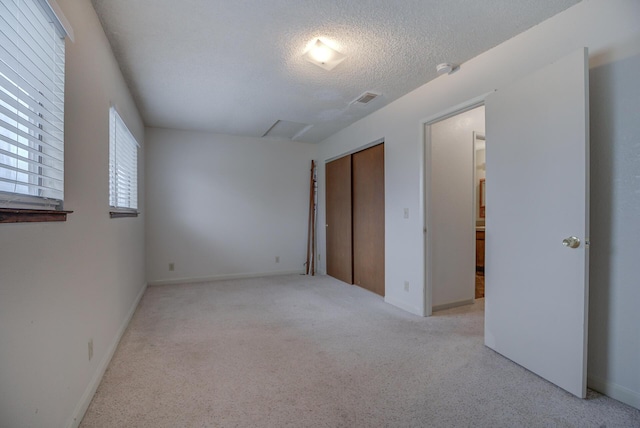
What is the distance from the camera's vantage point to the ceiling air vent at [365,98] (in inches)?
123

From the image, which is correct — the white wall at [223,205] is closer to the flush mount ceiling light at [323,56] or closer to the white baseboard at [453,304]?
the white baseboard at [453,304]

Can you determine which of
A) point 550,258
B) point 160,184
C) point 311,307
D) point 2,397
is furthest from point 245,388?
point 160,184

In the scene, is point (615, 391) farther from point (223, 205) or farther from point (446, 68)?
point (223, 205)

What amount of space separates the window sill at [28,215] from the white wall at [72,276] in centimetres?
3

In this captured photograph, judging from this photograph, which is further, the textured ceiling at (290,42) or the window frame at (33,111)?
the textured ceiling at (290,42)

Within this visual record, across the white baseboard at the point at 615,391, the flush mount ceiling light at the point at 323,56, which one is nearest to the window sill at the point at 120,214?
the flush mount ceiling light at the point at 323,56

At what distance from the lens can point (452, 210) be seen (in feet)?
10.8

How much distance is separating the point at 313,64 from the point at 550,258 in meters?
2.21

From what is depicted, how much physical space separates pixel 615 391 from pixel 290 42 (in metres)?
2.96

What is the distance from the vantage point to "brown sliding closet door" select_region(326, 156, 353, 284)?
174 inches

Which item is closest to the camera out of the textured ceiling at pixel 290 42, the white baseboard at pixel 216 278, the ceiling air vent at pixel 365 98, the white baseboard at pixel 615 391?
the white baseboard at pixel 615 391

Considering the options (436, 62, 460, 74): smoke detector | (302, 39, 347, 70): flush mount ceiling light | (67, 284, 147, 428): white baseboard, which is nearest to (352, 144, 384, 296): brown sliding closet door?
(436, 62, 460, 74): smoke detector

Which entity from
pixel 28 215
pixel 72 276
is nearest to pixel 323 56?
pixel 28 215

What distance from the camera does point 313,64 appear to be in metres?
2.48
